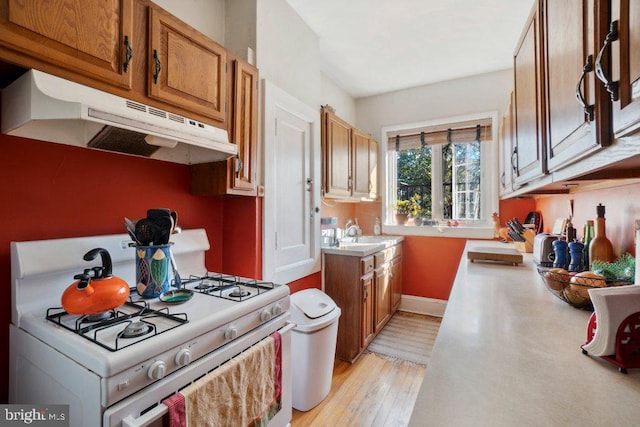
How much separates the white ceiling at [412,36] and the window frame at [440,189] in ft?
1.66

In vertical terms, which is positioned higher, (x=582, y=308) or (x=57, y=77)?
(x=57, y=77)

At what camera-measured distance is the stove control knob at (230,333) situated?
1.03 meters

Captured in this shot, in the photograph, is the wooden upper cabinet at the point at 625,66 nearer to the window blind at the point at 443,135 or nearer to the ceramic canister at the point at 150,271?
the ceramic canister at the point at 150,271

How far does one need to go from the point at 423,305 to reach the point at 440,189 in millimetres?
1452

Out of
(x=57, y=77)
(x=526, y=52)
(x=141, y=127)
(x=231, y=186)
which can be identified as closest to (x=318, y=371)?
(x=231, y=186)

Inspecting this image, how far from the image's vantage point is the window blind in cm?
322

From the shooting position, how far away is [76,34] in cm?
94

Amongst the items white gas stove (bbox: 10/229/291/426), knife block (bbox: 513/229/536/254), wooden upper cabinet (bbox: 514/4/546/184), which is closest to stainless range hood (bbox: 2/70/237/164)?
white gas stove (bbox: 10/229/291/426)

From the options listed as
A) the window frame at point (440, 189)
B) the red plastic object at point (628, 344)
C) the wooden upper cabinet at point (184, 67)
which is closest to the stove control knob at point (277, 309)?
the wooden upper cabinet at point (184, 67)

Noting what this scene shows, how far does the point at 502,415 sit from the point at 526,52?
4.80ft

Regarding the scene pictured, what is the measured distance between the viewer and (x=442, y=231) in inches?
131

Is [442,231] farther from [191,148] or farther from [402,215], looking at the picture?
[191,148]

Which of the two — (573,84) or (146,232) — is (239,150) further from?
(573,84)

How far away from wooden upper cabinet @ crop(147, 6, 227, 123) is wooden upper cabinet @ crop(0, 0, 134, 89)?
0.10 m
